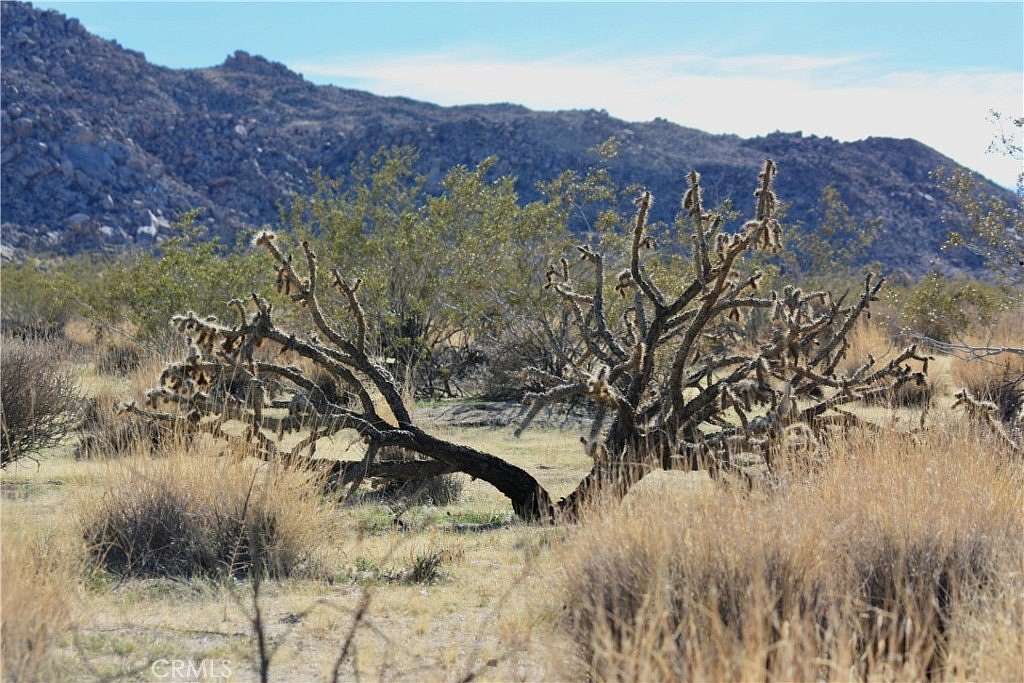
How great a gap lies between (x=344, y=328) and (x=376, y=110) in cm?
7713

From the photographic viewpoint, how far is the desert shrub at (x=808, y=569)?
4324 millimetres

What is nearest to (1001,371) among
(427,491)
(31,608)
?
(427,491)

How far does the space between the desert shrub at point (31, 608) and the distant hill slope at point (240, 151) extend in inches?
2162

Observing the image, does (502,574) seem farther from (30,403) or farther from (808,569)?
(30,403)

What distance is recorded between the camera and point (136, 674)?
4.84 m

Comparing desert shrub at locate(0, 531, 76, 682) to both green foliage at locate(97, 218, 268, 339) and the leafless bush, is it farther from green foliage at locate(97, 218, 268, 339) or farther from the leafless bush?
green foliage at locate(97, 218, 268, 339)

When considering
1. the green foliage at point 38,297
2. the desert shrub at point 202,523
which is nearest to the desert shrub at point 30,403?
the desert shrub at point 202,523

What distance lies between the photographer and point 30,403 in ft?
36.5

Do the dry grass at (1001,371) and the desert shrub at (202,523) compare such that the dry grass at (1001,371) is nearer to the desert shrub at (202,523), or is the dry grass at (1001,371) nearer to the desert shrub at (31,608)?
the desert shrub at (202,523)

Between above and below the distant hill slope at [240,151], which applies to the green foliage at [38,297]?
below

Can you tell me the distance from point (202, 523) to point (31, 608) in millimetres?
2041

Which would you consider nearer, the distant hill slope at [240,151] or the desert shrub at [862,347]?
the desert shrub at [862,347]

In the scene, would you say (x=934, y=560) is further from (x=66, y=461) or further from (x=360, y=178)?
(x=360, y=178)

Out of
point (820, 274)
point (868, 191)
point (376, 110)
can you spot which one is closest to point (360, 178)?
point (820, 274)
